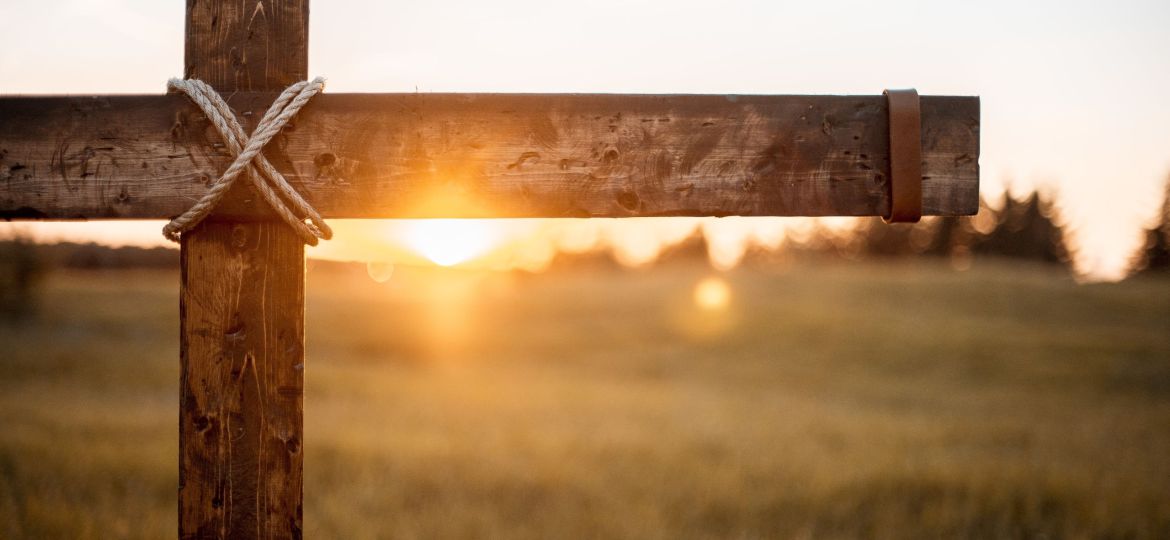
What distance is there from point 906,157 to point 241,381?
172 centimetres

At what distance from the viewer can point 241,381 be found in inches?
61.4

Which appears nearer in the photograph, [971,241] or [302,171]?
[302,171]

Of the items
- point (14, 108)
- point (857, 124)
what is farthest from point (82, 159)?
point (857, 124)

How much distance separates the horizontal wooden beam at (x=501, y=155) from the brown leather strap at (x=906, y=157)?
4 cm

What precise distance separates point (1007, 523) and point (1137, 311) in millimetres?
25272

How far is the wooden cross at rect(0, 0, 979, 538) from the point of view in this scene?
61.3 inches

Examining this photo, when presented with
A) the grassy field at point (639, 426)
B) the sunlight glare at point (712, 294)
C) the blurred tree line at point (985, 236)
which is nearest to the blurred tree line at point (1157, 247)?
the blurred tree line at point (985, 236)

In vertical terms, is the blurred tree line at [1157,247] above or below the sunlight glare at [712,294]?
above

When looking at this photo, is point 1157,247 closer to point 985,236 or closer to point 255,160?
point 985,236

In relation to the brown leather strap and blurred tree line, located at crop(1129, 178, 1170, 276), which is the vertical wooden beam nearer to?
the brown leather strap

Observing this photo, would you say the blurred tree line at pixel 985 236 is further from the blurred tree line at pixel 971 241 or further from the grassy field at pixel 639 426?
the grassy field at pixel 639 426

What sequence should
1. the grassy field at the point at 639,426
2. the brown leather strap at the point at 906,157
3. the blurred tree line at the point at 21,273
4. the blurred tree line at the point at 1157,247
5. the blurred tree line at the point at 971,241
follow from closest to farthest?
1. the brown leather strap at the point at 906,157
2. the grassy field at the point at 639,426
3. the blurred tree line at the point at 21,273
4. the blurred tree line at the point at 1157,247
5. the blurred tree line at the point at 971,241

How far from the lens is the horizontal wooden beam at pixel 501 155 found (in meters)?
1.57

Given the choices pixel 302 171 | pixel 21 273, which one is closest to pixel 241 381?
pixel 302 171
